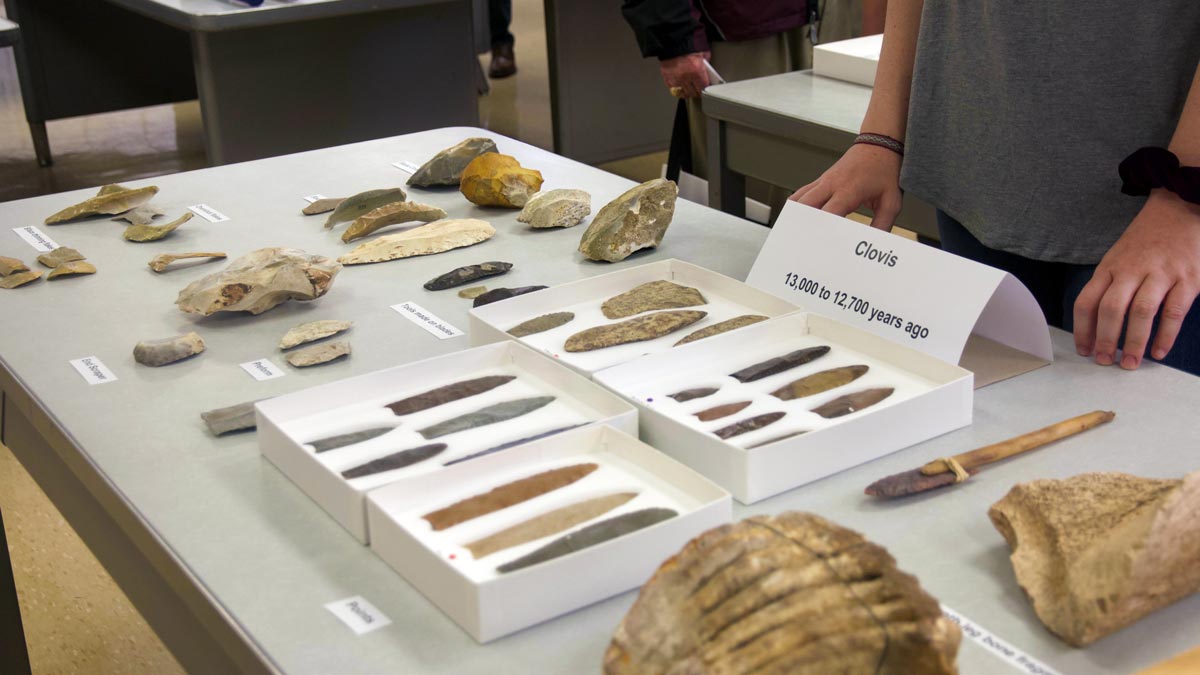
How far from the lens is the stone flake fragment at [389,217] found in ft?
5.61

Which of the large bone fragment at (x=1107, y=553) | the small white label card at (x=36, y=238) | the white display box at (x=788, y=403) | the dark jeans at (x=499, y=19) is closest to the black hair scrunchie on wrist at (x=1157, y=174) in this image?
the white display box at (x=788, y=403)

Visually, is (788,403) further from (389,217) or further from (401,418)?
(389,217)

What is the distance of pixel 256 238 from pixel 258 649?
1009mm

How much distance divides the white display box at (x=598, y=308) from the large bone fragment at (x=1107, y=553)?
433 mm

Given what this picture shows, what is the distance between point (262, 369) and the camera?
4.26 ft

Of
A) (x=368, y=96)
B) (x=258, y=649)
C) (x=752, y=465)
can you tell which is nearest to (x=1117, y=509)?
(x=752, y=465)

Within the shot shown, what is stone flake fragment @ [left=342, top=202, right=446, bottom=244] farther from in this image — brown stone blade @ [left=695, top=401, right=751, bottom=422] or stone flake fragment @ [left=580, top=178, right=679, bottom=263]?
brown stone blade @ [left=695, top=401, right=751, bottom=422]

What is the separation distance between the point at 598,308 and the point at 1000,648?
68cm

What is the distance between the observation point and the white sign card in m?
1.14

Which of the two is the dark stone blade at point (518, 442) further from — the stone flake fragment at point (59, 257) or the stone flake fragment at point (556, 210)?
the stone flake fragment at point (59, 257)

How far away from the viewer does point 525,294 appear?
53.1 inches

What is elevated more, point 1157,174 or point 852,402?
point 1157,174

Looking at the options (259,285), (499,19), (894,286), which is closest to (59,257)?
(259,285)

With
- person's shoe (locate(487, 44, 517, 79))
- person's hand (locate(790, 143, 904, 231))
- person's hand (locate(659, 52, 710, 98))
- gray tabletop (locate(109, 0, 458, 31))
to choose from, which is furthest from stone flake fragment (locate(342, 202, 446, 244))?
person's shoe (locate(487, 44, 517, 79))
